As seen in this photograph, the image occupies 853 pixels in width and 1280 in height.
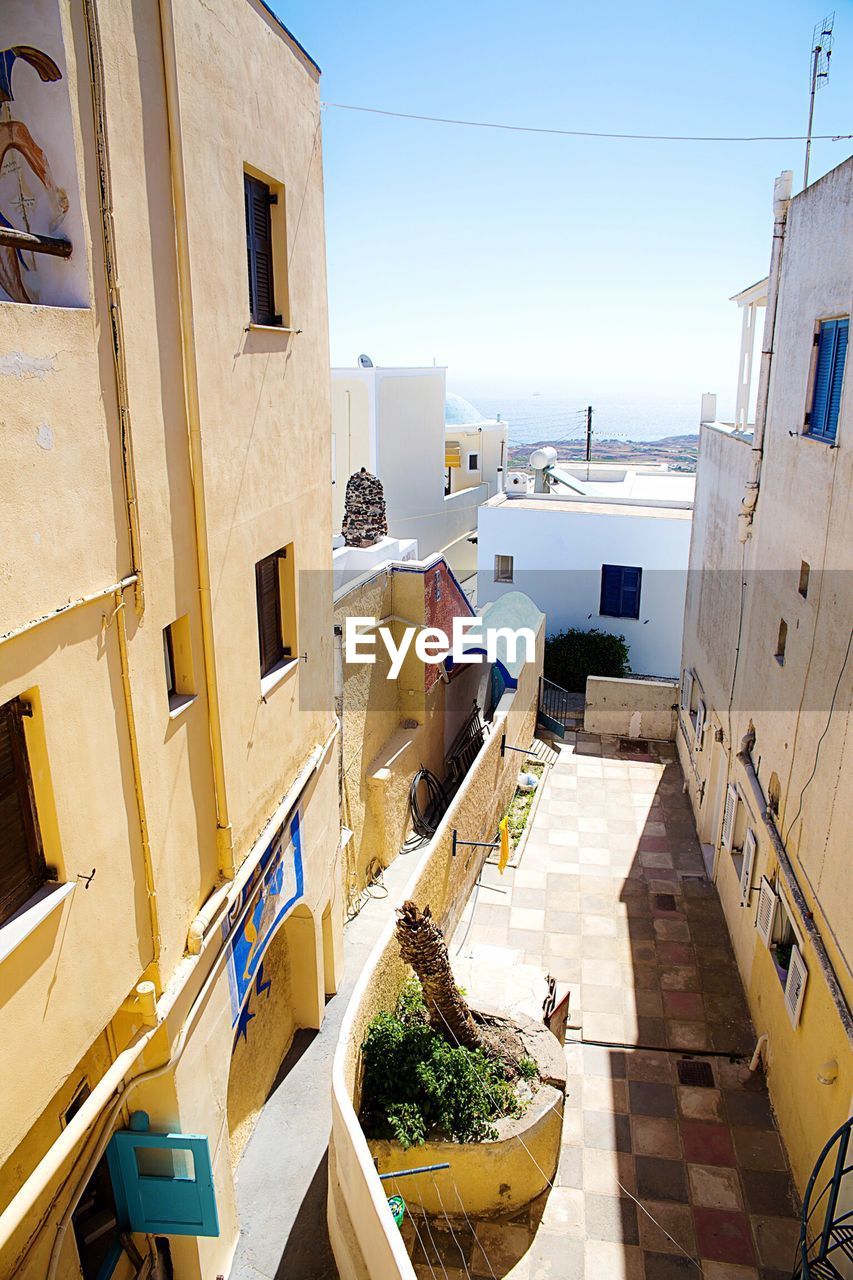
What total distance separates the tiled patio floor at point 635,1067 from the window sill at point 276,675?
6129 millimetres

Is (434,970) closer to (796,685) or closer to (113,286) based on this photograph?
(796,685)

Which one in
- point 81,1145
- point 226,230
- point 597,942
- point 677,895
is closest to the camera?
point 81,1145

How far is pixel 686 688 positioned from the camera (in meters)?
21.2

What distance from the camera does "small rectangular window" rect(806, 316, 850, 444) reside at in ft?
33.7

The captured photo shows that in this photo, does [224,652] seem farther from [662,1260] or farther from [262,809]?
[662,1260]

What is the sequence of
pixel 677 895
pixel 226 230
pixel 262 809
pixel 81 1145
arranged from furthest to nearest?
pixel 677 895
pixel 262 809
pixel 226 230
pixel 81 1145

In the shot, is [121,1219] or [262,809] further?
[262,809]

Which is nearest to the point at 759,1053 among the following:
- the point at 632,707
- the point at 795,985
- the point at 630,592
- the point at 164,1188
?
the point at 795,985

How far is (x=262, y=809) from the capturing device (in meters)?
8.46

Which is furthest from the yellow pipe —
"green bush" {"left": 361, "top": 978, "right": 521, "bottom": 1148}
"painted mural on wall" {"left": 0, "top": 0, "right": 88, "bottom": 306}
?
"green bush" {"left": 361, "top": 978, "right": 521, "bottom": 1148}

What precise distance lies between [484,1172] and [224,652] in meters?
6.42

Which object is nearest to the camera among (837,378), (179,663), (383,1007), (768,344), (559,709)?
(179,663)

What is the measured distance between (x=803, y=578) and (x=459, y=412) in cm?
3620

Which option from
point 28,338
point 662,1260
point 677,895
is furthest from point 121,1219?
point 677,895
